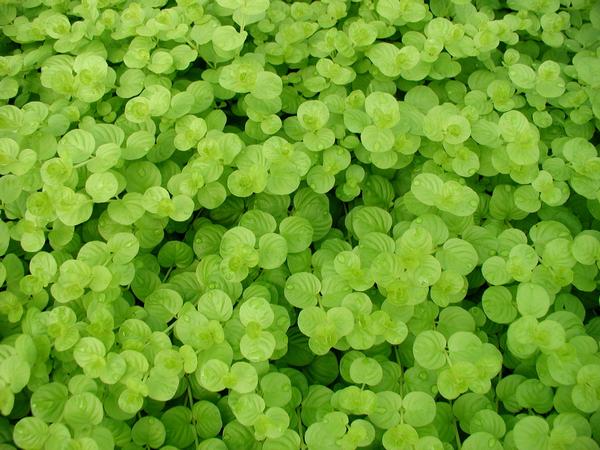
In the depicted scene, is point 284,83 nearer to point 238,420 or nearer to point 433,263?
point 433,263

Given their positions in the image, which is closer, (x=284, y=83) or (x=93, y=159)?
(x=93, y=159)

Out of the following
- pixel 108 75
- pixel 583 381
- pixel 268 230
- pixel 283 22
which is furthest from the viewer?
pixel 283 22

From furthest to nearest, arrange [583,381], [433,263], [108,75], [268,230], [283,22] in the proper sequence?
[283,22]
[108,75]
[268,230]
[433,263]
[583,381]

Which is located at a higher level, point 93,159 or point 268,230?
point 93,159

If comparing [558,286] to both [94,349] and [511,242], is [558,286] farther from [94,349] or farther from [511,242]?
[94,349]

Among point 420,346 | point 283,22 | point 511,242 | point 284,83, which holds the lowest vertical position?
point 420,346

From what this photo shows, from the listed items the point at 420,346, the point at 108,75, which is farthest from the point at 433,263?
the point at 108,75
